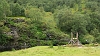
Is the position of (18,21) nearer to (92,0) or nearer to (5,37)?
(5,37)

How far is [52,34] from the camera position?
2958 inches

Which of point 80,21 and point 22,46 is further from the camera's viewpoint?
point 80,21

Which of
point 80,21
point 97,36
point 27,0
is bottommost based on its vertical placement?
point 97,36

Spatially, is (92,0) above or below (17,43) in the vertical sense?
above

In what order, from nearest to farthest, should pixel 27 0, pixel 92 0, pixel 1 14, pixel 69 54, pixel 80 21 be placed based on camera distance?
pixel 69 54 < pixel 1 14 < pixel 80 21 < pixel 27 0 < pixel 92 0

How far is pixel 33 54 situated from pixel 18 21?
45.3 meters

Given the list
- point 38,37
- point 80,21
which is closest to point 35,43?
point 38,37

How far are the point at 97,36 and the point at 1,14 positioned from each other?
121ft

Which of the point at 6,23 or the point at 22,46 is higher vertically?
the point at 6,23

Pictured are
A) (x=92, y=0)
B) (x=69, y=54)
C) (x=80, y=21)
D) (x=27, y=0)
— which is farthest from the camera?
(x=92, y=0)

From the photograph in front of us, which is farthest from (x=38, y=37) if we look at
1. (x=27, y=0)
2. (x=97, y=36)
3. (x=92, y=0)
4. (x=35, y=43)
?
(x=92, y=0)

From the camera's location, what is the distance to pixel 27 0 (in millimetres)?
120688

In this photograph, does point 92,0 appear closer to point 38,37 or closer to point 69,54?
point 38,37

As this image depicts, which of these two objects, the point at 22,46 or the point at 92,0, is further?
the point at 92,0
